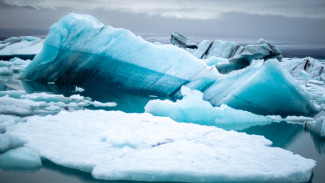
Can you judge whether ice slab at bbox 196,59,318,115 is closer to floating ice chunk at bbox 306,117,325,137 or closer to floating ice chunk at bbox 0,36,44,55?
floating ice chunk at bbox 306,117,325,137

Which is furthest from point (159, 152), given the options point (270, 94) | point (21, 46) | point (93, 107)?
point (21, 46)

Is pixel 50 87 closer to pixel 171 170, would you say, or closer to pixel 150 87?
pixel 150 87

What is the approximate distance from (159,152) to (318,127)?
7.63ft

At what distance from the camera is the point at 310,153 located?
3.06 meters

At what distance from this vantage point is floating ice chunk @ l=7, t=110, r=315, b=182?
2168 mm

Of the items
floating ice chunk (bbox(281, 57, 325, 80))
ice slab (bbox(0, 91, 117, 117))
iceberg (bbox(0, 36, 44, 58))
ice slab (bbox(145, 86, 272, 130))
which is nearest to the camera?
ice slab (bbox(0, 91, 117, 117))

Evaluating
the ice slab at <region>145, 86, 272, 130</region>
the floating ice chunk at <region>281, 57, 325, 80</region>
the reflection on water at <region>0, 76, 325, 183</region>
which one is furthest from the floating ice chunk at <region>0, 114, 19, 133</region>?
the floating ice chunk at <region>281, 57, 325, 80</region>

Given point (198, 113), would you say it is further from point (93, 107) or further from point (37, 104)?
point (37, 104)

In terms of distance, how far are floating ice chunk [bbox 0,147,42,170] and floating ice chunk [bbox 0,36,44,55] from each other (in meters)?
16.3

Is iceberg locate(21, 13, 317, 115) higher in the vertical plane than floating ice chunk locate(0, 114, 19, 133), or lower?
higher

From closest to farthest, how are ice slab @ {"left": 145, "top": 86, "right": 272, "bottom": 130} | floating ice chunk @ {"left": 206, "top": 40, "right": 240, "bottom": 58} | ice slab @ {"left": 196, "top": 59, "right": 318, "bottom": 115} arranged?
ice slab @ {"left": 145, "top": 86, "right": 272, "bottom": 130}
ice slab @ {"left": 196, "top": 59, "right": 318, "bottom": 115}
floating ice chunk @ {"left": 206, "top": 40, "right": 240, "bottom": 58}

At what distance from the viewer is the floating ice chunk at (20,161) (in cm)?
231

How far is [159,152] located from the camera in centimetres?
256

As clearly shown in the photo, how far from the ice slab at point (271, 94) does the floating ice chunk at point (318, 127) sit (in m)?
1.15
